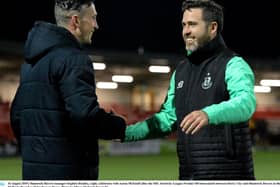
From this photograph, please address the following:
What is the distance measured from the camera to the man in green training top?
114 inches

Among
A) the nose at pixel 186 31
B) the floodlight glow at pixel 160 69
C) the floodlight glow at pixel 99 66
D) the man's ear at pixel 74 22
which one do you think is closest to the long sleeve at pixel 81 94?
the man's ear at pixel 74 22

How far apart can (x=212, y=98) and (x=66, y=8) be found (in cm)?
85

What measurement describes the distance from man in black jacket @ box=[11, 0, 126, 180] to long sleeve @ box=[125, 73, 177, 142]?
351mm

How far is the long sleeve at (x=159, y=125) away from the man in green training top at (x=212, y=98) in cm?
12

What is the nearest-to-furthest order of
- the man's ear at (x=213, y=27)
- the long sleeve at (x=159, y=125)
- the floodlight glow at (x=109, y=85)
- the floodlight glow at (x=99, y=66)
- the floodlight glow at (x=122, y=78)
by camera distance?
the man's ear at (x=213, y=27) < the long sleeve at (x=159, y=125) < the floodlight glow at (x=99, y=66) < the floodlight glow at (x=122, y=78) < the floodlight glow at (x=109, y=85)

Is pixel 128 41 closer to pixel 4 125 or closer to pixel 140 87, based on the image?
pixel 140 87

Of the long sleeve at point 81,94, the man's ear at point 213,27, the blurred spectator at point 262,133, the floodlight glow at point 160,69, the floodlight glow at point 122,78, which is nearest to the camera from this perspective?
the long sleeve at point 81,94

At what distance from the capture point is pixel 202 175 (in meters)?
3.11

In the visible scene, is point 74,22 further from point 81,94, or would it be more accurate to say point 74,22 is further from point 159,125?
point 159,125

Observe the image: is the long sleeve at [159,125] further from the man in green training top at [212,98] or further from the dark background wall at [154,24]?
the dark background wall at [154,24]

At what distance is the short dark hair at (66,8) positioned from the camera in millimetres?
2967

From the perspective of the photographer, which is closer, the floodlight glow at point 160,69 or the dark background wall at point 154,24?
the dark background wall at point 154,24

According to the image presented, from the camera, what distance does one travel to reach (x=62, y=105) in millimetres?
2855

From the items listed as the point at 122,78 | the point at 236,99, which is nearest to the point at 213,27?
the point at 236,99
